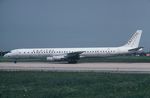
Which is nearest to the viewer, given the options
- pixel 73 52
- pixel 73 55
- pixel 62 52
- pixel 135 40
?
pixel 73 52

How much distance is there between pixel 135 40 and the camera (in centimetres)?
5950

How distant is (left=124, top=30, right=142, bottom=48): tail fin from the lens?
194ft

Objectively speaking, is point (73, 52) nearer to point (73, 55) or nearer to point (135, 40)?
point (73, 55)

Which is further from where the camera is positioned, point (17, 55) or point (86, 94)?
point (17, 55)

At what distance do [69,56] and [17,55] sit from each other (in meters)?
11.4

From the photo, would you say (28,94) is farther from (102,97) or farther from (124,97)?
(124,97)

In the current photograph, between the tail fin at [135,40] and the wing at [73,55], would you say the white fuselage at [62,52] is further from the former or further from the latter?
the tail fin at [135,40]

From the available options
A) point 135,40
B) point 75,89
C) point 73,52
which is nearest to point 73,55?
point 73,52

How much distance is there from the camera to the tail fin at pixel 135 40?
59.0 m

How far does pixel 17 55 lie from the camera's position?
189 feet

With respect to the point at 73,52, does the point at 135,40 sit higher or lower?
higher

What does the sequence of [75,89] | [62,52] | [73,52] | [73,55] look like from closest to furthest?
[75,89] < [73,52] < [73,55] < [62,52]

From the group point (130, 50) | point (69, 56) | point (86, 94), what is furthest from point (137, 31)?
point (86, 94)

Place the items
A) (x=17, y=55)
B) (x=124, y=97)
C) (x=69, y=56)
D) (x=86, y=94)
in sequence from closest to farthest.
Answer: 1. (x=124, y=97)
2. (x=86, y=94)
3. (x=69, y=56)
4. (x=17, y=55)
